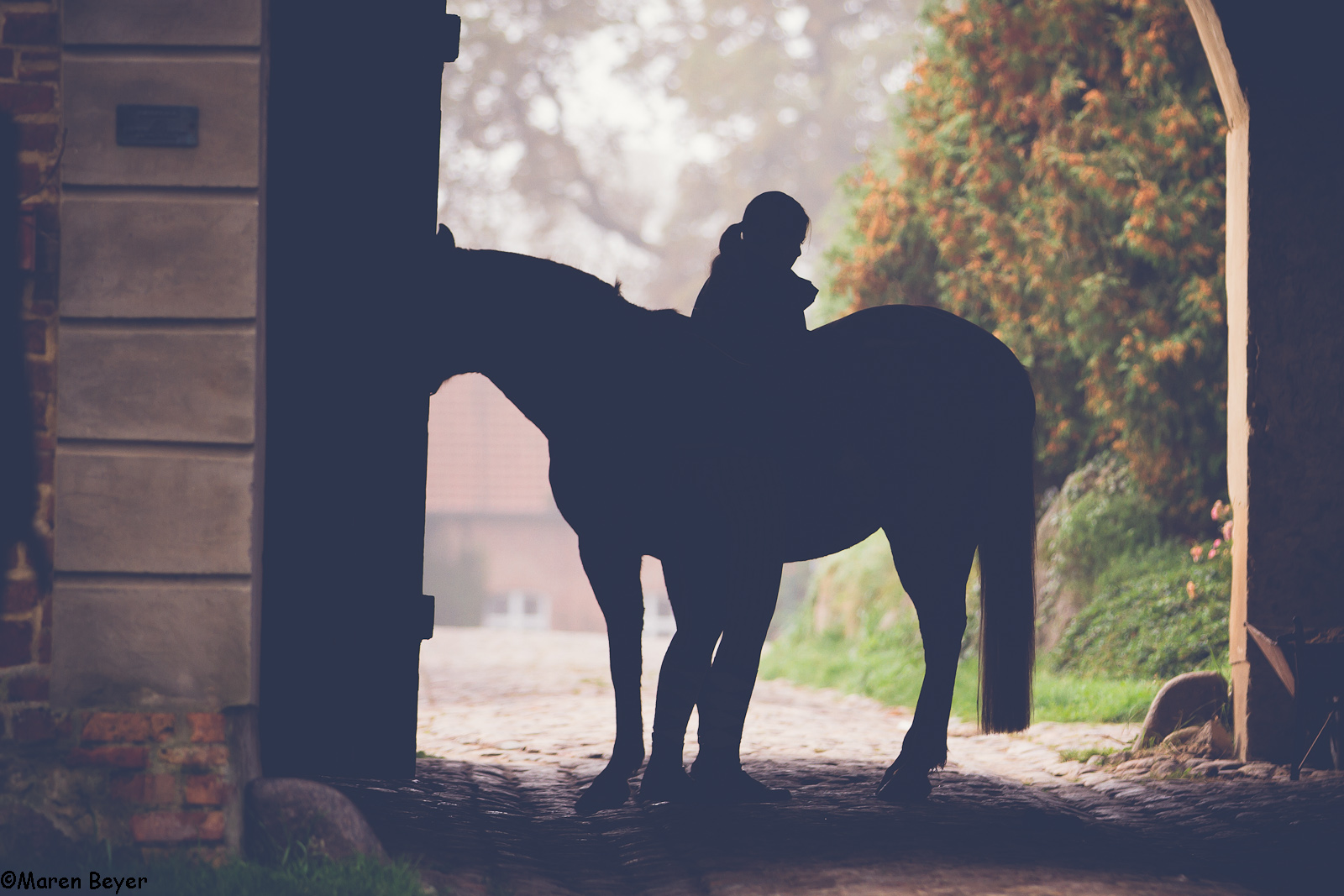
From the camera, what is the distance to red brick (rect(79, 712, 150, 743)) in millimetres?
3990

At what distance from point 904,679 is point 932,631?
4.21 metres

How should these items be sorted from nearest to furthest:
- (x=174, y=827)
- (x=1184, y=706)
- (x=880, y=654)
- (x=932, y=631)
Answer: (x=174, y=827)
(x=932, y=631)
(x=1184, y=706)
(x=880, y=654)

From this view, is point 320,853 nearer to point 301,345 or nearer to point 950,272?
point 301,345

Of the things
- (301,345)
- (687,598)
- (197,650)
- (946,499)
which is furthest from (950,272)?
(197,650)

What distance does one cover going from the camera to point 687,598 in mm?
5105

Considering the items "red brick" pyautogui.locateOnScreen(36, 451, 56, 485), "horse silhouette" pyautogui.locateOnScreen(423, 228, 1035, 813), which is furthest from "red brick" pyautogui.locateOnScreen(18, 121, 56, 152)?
"horse silhouette" pyautogui.locateOnScreen(423, 228, 1035, 813)

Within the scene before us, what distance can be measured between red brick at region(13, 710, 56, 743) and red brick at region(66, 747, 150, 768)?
0.11 m

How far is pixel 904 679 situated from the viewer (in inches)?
380

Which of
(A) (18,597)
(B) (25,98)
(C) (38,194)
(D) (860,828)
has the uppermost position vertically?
(B) (25,98)

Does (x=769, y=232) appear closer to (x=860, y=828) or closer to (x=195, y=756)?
(x=860, y=828)

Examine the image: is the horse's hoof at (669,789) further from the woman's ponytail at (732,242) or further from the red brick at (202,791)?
the woman's ponytail at (732,242)

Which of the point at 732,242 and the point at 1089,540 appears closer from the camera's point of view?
the point at 732,242

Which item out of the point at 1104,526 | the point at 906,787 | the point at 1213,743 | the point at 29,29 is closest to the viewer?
the point at 29,29

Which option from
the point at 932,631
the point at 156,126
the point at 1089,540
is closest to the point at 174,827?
the point at 156,126
